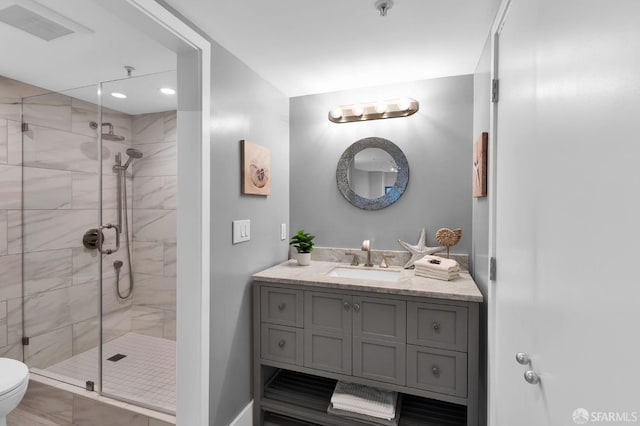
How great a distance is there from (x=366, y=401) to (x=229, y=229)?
4.03ft

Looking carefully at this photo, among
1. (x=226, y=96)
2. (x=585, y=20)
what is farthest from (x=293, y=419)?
(x=585, y=20)

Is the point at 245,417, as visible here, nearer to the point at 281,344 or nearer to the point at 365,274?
the point at 281,344

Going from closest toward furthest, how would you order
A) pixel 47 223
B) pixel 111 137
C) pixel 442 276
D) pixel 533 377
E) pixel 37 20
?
pixel 533 377 < pixel 37 20 < pixel 442 276 < pixel 47 223 < pixel 111 137

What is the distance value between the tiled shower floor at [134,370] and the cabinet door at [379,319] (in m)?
1.32

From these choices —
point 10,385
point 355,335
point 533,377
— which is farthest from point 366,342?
point 10,385

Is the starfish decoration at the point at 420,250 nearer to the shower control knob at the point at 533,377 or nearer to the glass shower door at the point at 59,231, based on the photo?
the shower control knob at the point at 533,377

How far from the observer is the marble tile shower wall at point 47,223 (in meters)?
2.26

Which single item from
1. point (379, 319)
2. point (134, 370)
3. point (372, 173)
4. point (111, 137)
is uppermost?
point (111, 137)

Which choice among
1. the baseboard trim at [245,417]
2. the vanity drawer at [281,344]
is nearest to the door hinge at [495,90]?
the vanity drawer at [281,344]

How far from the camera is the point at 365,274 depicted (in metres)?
2.11

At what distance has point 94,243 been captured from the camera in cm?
255

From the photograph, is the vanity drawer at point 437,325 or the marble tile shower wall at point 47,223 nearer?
the vanity drawer at point 437,325

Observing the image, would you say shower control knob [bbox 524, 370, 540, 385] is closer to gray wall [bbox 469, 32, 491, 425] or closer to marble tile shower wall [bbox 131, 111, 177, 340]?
gray wall [bbox 469, 32, 491, 425]

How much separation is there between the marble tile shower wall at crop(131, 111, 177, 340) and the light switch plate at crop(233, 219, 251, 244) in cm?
137
